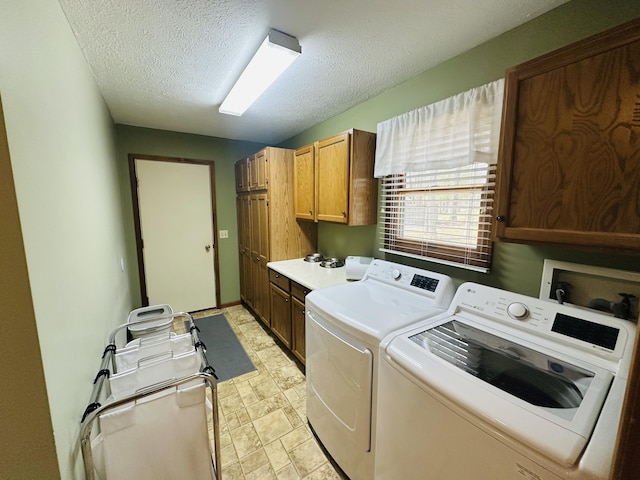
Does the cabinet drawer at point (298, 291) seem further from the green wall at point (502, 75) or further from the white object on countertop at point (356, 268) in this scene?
the green wall at point (502, 75)

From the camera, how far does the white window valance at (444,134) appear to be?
4.60ft

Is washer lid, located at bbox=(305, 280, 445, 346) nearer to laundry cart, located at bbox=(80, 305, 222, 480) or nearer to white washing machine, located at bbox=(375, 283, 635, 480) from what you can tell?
white washing machine, located at bbox=(375, 283, 635, 480)

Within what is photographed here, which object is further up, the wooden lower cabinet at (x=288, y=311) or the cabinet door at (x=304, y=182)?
the cabinet door at (x=304, y=182)

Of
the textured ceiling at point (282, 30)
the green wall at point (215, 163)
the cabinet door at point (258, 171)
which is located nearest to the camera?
the textured ceiling at point (282, 30)

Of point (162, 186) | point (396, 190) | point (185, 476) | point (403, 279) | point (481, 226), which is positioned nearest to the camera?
point (185, 476)

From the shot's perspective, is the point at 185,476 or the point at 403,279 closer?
the point at 185,476

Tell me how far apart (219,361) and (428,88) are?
297 cm

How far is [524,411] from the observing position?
2.42 feet

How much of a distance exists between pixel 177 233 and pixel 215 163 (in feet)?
3.58

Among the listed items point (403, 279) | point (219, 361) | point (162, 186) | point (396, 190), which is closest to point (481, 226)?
point (403, 279)

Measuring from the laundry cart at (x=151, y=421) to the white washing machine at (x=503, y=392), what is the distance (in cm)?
79

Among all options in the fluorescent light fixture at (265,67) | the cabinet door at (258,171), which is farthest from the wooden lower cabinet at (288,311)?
the fluorescent light fixture at (265,67)

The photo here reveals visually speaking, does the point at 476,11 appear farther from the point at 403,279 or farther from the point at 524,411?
the point at 524,411

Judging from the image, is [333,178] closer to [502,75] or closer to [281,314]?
[502,75]
